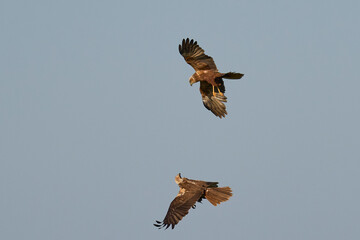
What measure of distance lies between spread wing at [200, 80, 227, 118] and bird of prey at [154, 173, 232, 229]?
3017mm

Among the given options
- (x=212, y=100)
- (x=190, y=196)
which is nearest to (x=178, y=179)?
(x=190, y=196)

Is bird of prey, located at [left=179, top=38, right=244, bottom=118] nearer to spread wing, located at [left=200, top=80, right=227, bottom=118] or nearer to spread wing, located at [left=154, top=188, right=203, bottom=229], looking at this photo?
spread wing, located at [left=200, top=80, right=227, bottom=118]

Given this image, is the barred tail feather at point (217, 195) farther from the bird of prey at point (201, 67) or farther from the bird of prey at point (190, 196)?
the bird of prey at point (201, 67)

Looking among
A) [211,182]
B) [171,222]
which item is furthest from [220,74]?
[171,222]

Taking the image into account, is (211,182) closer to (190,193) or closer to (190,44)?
(190,193)

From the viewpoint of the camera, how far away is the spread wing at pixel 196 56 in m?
27.6

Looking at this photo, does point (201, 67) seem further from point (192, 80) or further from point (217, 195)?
point (217, 195)

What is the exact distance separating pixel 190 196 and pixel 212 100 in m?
4.20

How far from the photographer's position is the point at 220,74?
2705cm

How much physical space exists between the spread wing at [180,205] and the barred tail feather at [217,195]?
328mm

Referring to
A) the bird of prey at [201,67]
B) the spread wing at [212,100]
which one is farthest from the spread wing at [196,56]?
the spread wing at [212,100]

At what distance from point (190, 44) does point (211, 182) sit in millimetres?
4459

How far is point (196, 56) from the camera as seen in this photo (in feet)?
90.6

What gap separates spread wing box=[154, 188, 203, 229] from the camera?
80.4ft
